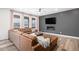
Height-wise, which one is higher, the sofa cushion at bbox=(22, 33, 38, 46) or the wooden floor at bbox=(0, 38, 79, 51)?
the sofa cushion at bbox=(22, 33, 38, 46)

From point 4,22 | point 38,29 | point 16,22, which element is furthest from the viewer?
point 38,29

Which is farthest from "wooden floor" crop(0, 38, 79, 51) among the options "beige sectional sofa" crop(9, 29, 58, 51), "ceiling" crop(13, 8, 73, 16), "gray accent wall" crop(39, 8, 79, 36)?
"ceiling" crop(13, 8, 73, 16)

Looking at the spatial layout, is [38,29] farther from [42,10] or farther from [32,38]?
[42,10]

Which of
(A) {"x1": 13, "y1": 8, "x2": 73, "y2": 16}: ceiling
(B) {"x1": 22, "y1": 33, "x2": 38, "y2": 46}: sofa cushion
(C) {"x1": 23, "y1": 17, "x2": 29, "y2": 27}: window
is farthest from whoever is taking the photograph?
(C) {"x1": 23, "y1": 17, "x2": 29, "y2": 27}: window

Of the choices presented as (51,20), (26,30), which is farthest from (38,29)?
(51,20)

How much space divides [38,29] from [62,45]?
80 centimetres

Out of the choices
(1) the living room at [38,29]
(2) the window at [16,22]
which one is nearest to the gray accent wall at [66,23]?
(1) the living room at [38,29]

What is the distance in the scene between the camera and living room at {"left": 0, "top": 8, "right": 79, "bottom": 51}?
7.17ft

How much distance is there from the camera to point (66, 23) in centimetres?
238

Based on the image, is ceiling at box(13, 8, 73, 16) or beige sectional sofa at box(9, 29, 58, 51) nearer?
beige sectional sofa at box(9, 29, 58, 51)

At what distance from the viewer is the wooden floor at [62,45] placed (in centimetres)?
218

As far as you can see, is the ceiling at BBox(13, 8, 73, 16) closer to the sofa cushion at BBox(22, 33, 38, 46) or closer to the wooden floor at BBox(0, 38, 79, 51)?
the sofa cushion at BBox(22, 33, 38, 46)

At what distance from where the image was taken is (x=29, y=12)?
90.7 inches
